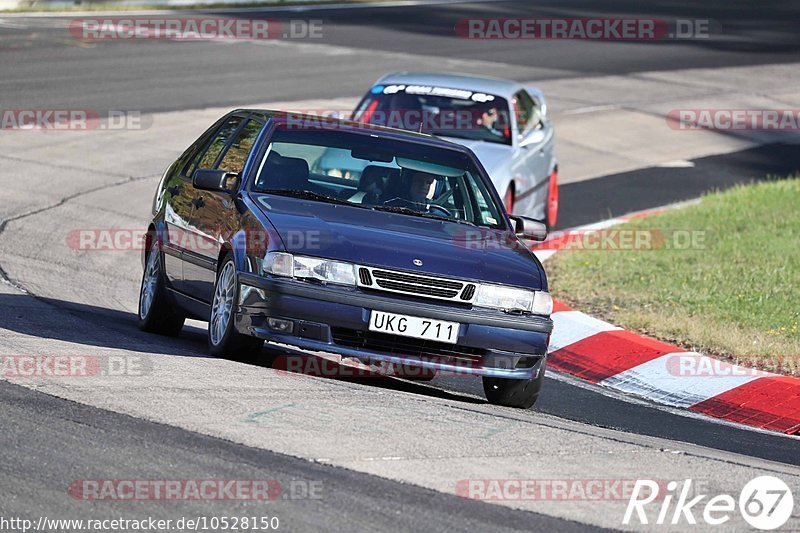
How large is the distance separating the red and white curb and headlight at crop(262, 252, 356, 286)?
2.53 m

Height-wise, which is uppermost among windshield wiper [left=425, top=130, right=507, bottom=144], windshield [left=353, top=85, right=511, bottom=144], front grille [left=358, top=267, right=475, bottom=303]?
front grille [left=358, top=267, right=475, bottom=303]

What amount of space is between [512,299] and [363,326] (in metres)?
0.86

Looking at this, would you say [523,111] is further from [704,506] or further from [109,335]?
[704,506]

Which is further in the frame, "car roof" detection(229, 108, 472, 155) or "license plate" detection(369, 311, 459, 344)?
"car roof" detection(229, 108, 472, 155)

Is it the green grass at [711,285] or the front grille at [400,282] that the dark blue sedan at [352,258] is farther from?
the green grass at [711,285]

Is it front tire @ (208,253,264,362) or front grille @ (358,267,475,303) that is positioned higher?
front grille @ (358,267,475,303)

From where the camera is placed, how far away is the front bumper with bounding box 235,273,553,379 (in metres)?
7.71

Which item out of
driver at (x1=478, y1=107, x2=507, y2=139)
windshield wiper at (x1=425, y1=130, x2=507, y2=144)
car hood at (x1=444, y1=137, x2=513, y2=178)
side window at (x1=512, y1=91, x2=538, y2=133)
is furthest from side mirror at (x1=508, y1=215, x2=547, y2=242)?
side window at (x1=512, y1=91, x2=538, y2=133)

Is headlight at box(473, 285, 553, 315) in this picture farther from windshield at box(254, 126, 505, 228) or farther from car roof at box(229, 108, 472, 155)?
car roof at box(229, 108, 472, 155)

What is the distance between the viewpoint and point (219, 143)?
31.3ft

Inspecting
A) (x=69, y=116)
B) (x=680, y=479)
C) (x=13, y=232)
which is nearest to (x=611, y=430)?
(x=680, y=479)

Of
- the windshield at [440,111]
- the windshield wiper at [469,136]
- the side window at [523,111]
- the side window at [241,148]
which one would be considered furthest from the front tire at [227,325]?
the side window at [523,111]

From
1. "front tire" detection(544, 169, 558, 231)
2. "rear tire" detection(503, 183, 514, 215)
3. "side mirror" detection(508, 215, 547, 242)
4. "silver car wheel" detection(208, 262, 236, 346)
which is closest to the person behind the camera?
"silver car wheel" detection(208, 262, 236, 346)

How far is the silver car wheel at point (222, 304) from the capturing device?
816cm
